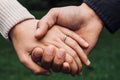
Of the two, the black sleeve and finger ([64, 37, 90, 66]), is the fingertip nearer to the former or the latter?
finger ([64, 37, 90, 66])

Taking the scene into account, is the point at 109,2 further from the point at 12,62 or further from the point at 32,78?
the point at 12,62

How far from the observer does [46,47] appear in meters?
3.72

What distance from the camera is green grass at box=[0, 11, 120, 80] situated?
6.64m

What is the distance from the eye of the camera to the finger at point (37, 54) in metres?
3.67

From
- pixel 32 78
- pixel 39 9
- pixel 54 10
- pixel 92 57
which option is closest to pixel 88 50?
pixel 54 10

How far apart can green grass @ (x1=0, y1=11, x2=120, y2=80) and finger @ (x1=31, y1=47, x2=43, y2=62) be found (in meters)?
2.23

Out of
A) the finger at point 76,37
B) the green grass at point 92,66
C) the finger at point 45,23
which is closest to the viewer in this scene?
the finger at point 45,23

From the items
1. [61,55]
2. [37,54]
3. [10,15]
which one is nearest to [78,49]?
[61,55]

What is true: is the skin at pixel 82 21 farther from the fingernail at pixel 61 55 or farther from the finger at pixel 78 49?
the fingernail at pixel 61 55

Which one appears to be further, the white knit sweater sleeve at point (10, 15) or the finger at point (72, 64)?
the white knit sweater sleeve at point (10, 15)

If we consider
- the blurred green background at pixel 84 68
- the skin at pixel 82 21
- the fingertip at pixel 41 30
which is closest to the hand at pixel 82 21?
the skin at pixel 82 21

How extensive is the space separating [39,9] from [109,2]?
4.76 meters

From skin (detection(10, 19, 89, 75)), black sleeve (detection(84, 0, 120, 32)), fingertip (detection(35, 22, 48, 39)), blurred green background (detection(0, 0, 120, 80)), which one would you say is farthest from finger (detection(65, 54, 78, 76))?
blurred green background (detection(0, 0, 120, 80))

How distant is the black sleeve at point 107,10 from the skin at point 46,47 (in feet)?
0.72
